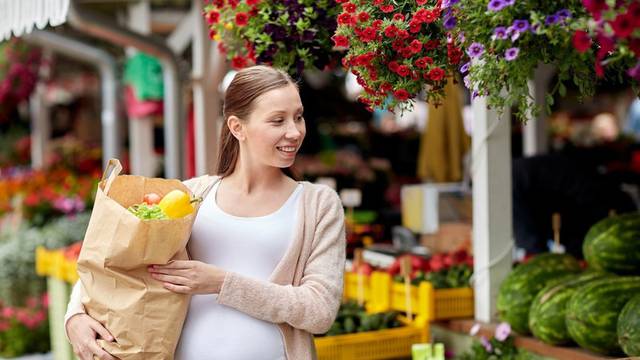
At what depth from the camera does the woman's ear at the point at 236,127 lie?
2699 millimetres

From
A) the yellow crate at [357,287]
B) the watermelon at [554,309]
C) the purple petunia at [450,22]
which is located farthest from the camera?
the yellow crate at [357,287]

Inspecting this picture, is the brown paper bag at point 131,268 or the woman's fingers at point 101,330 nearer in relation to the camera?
the brown paper bag at point 131,268

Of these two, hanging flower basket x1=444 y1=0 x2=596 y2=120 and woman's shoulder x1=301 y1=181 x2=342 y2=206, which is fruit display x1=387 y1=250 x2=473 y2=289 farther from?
hanging flower basket x1=444 y1=0 x2=596 y2=120

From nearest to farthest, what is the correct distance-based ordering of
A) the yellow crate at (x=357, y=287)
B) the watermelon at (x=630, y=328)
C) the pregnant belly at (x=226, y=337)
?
the pregnant belly at (x=226, y=337) < the watermelon at (x=630, y=328) < the yellow crate at (x=357, y=287)

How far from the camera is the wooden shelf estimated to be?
3.44m

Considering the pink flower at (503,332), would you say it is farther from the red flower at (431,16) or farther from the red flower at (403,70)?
the red flower at (431,16)

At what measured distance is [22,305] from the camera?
292 inches

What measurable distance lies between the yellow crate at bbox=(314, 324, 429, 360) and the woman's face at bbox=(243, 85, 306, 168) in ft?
4.93

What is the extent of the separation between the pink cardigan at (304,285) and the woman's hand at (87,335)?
4 centimetres

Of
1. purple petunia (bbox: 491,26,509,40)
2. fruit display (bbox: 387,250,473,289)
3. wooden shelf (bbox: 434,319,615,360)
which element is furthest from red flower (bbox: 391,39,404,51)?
fruit display (bbox: 387,250,473,289)

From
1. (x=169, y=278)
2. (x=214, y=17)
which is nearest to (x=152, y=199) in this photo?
(x=169, y=278)

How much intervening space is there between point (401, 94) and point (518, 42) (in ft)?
1.70

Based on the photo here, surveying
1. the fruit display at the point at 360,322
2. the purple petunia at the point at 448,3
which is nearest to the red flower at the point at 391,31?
the purple petunia at the point at 448,3

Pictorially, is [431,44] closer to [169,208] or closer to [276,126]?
[276,126]
